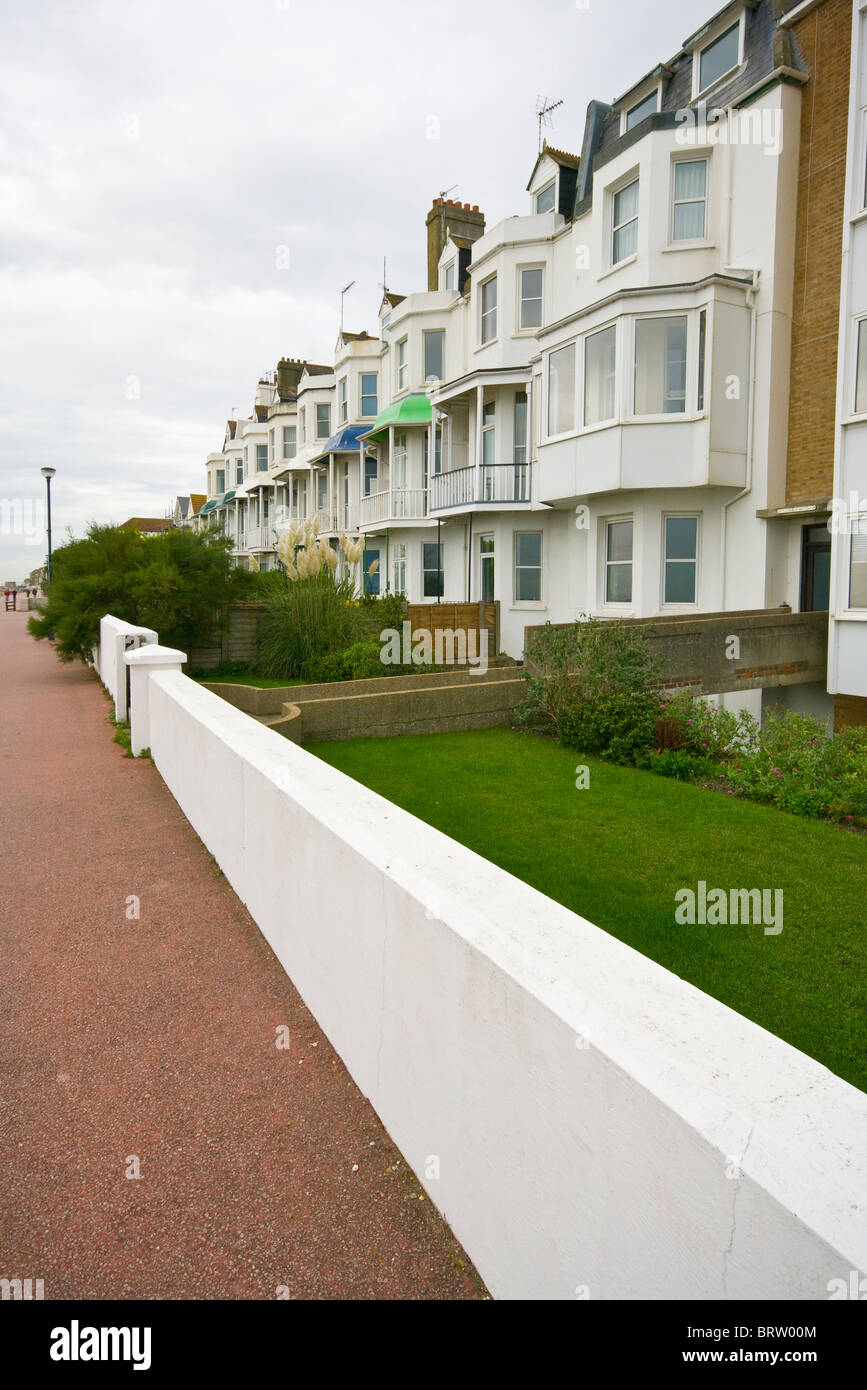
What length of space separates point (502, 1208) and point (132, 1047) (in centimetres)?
205

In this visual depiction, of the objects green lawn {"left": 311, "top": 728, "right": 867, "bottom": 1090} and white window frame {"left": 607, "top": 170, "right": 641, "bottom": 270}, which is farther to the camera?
white window frame {"left": 607, "top": 170, "right": 641, "bottom": 270}

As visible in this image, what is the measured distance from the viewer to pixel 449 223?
28.0 metres

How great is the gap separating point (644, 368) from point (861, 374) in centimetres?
413

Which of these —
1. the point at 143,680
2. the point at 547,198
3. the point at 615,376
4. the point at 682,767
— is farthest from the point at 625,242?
the point at 143,680

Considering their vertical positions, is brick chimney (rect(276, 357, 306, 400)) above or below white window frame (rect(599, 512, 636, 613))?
above

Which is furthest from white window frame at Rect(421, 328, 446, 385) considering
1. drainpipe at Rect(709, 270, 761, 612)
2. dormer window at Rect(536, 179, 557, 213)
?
drainpipe at Rect(709, 270, 761, 612)

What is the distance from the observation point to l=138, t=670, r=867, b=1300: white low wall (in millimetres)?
1605

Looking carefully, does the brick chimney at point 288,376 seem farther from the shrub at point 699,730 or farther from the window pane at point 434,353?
the shrub at point 699,730

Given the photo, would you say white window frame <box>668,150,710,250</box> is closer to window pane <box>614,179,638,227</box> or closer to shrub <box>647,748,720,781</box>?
window pane <box>614,179,638,227</box>

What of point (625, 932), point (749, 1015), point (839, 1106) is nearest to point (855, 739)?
point (625, 932)

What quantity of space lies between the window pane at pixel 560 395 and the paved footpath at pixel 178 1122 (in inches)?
583

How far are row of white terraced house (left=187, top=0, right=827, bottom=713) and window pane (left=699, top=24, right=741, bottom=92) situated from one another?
36 millimetres

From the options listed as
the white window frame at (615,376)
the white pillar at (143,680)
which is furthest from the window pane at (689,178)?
the white pillar at (143,680)

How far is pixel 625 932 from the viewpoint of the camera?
18.0 ft
